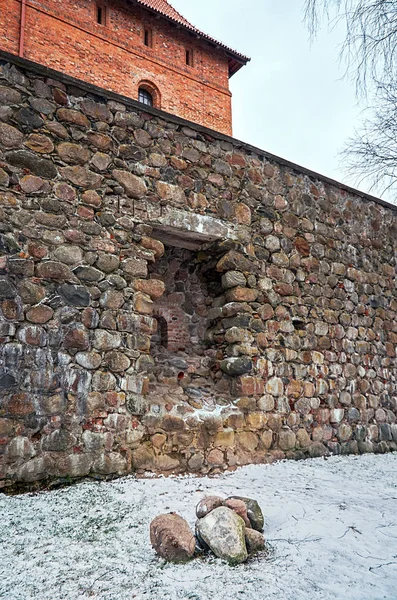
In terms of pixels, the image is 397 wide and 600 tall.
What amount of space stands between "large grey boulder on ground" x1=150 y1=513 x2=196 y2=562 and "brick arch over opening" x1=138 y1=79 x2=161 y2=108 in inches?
517

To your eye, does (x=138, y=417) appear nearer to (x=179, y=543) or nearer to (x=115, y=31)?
(x=179, y=543)

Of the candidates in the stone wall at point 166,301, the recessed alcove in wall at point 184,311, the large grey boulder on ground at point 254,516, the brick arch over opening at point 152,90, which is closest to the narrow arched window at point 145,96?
the brick arch over opening at point 152,90

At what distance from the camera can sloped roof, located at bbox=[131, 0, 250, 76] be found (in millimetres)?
12930

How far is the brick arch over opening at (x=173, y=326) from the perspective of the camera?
445 centimetres

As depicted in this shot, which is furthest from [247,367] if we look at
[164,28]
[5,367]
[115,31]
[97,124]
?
[164,28]

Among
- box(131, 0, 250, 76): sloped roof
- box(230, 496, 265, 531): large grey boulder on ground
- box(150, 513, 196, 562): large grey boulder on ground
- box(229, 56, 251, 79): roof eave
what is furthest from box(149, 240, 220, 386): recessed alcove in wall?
box(229, 56, 251, 79): roof eave

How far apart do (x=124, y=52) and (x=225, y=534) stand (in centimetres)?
1382

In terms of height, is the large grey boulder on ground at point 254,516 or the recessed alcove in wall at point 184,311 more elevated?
the recessed alcove in wall at point 184,311

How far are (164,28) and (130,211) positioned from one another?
12554 mm

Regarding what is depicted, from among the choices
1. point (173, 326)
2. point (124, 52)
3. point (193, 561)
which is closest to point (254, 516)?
point (193, 561)

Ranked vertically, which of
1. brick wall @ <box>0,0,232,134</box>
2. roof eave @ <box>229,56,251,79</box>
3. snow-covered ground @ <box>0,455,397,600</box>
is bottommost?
snow-covered ground @ <box>0,455,397,600</box>

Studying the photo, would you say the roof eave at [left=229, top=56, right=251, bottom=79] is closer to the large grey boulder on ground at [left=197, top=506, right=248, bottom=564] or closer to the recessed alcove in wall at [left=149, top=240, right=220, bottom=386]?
the recessed alcove in wall at [left=149, top=240, right=220, bottom=386]

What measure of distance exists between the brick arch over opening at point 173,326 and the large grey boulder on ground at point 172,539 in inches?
92.9

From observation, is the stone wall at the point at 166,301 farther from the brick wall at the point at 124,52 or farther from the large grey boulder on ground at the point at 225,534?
the brick wall at the point at 124,52
